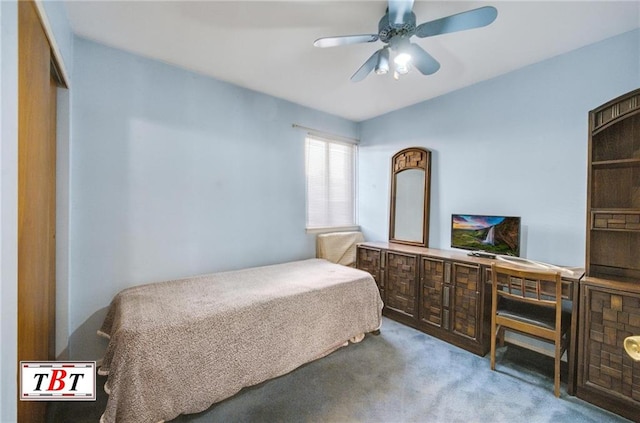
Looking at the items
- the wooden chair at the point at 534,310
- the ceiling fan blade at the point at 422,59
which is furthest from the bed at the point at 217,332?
the ceiling fan blade at the point at 422,59

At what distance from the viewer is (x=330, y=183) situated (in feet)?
13.5

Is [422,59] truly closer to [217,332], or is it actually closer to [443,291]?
[443,291]

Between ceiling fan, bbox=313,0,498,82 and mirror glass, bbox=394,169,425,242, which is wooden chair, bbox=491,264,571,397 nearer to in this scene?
mirror glass, bbox=394,169,425,242

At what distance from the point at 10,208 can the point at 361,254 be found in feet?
10.8

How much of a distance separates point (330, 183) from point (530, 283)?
267 cm

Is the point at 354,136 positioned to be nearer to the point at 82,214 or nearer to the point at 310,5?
the point at 310,5

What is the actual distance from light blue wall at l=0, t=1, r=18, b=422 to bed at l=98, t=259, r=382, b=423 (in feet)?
1.96

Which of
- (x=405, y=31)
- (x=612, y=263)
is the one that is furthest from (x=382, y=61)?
(x=612, y=263)

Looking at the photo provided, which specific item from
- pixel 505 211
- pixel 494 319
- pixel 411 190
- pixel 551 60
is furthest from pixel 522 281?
pixel 551 60

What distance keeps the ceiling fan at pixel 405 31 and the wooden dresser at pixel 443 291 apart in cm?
187

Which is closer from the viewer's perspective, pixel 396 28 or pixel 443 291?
pixel 396 28

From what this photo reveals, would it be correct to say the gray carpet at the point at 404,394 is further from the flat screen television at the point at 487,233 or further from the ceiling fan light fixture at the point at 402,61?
the ceiling fan light fixture at the point at 402,61

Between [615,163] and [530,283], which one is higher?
[615,163]

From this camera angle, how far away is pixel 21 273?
3.79 ft
